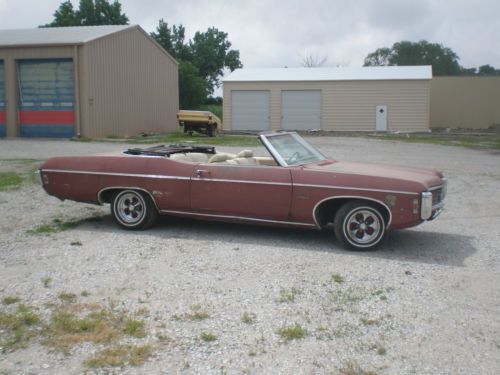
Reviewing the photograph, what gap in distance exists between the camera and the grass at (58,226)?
24.1 feet

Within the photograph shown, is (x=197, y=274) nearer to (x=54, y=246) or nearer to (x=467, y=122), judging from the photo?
(x=54, y=246)

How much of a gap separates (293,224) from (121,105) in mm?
21489

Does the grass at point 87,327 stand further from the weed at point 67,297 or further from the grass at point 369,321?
the grass at point 369,321

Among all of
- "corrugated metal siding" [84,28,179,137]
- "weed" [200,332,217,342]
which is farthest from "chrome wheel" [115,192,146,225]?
"corrugated metal siding" [84,28,179,137]

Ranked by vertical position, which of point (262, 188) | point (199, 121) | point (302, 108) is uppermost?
→ point (302, 108)

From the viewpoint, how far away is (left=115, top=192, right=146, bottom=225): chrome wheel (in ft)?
24.5

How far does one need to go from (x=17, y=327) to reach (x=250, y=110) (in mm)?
32776

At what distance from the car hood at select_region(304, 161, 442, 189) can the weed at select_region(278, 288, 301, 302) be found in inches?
76.3

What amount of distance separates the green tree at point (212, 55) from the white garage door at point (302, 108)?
116ft

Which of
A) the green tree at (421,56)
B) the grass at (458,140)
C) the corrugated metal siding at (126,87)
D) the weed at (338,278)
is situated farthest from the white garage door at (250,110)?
the green tree at (421,56)

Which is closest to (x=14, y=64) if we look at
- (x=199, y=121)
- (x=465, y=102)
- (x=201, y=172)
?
(x=199, y=121)

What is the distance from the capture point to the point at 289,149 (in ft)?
23.9

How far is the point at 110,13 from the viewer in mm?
62719

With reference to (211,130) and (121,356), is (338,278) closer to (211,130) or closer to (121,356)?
(121,356)
